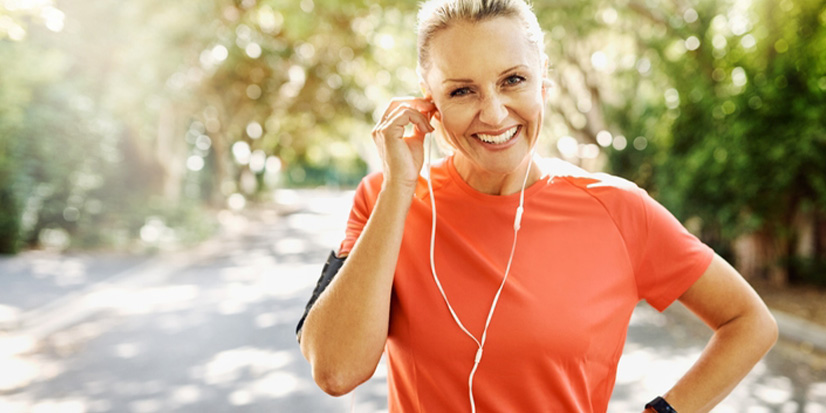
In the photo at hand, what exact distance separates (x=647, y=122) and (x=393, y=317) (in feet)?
44.0

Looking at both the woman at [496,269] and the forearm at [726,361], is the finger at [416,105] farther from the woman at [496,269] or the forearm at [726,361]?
the forearm at [726,361]

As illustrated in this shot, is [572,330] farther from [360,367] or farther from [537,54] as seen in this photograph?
[537,54]

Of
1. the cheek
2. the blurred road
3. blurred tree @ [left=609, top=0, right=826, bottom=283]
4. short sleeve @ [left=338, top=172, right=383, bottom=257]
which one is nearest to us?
the cheek

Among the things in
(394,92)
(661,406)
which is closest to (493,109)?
(661,406)

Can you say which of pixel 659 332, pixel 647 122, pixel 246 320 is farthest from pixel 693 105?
pixel 246 320

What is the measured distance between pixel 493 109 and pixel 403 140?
0.26 m

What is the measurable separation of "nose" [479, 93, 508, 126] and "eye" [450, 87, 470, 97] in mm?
51

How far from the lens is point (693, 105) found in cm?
1102

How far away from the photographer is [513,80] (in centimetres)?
166

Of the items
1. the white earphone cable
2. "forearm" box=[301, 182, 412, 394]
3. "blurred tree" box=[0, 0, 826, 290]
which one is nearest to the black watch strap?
the white earphone cable

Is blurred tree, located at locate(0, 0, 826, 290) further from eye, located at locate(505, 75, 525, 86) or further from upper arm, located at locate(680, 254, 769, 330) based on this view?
upper arm, located at locate(680, 254, 769, 330)

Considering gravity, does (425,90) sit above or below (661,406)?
above

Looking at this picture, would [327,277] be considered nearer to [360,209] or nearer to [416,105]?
[360,209]

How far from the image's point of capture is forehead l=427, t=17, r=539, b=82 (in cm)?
159
